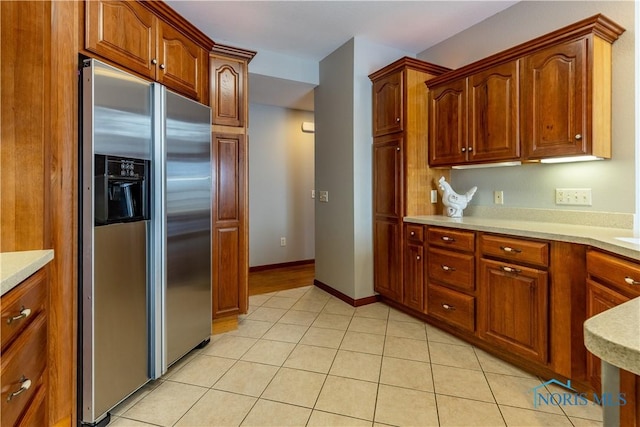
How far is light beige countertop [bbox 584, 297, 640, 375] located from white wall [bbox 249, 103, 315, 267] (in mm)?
4222

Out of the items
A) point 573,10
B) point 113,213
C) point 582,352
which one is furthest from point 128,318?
point 573,10

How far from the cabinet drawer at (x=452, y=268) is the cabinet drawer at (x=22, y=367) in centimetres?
230

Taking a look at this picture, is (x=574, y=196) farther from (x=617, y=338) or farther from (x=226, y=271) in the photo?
(x=226, y=271)

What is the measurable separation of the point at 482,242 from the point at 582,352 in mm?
753

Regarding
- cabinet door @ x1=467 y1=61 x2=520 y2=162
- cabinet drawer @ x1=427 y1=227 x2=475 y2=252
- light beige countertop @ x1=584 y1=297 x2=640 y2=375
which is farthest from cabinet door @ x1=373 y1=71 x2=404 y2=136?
light beige countertop @ x1=584 y1=297 x2=640 y2=375

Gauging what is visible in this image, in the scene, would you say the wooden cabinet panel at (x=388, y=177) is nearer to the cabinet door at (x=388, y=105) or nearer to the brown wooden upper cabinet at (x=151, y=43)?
the cabinet door at (x=388, y=105)

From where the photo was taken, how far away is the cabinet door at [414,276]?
262 cm

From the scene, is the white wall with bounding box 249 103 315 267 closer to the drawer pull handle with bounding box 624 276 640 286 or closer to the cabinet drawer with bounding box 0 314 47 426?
the cabinet drawer with bounding box 0 314 47 426

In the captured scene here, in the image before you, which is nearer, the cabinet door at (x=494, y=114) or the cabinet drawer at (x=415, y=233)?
the cabinet door at (x=494, y=114)

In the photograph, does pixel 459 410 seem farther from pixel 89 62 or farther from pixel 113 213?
pixel 89 62

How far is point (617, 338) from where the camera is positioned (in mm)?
500

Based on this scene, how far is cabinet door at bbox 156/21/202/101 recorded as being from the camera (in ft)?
6.31

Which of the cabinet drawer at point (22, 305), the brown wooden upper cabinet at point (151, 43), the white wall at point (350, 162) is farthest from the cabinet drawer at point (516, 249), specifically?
the cabinet drawer at point (22, 305)

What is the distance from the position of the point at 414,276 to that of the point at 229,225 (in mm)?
1561
